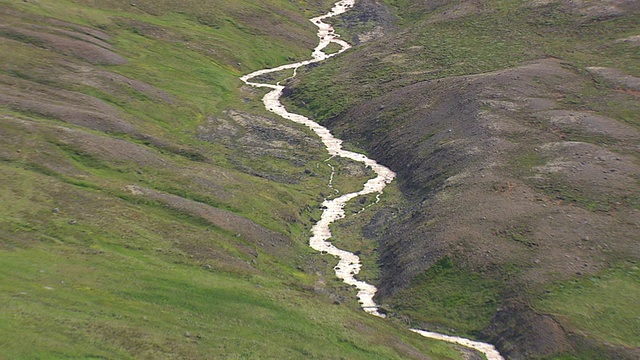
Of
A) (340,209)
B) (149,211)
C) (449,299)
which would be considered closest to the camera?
(449,299)

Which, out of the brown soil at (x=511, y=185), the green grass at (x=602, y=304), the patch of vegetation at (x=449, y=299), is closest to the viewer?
the green grass at (x=602, y=304)

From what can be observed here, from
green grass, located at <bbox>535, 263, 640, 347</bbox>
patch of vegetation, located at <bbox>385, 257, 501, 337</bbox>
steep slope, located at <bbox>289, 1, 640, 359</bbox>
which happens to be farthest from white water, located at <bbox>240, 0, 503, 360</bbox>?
green grass, located at <bbox>535, 263, 640, 347</bbox>

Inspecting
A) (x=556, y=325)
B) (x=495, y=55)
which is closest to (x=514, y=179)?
(x=556, y=325)

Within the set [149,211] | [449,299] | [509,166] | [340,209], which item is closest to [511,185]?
[509,166]

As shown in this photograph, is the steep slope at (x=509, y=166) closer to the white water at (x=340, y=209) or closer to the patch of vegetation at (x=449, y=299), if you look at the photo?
the patch of vegetation at (x=449, y=299)

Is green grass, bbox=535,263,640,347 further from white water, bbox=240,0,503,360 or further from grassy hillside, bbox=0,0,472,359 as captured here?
grassy hillside, bbox=0,0,472,359

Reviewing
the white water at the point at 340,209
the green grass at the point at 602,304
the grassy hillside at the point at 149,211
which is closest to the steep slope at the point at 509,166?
the green grass at the point at 602,304

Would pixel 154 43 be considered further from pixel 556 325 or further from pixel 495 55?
pixel 556 325

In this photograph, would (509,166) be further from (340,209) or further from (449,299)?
(449,299)
